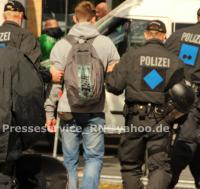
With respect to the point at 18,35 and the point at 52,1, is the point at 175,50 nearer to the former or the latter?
the point at 18,35

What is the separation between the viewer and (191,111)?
765 cm

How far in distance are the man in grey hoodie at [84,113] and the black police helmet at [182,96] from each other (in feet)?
2.22

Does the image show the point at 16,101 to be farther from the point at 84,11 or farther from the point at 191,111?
the point at 191,111

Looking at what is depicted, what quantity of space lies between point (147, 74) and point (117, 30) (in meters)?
3.76

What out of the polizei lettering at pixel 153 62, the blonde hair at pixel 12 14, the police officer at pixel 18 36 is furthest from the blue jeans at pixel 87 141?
the blonde hair at pixel 12 14

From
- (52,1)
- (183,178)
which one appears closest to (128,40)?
(183,178)

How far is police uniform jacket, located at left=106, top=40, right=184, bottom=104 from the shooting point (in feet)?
23.1

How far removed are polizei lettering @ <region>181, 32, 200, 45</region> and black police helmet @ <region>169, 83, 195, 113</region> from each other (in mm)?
975

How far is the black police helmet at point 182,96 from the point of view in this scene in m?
6.78

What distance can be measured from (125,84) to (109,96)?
11.3ft

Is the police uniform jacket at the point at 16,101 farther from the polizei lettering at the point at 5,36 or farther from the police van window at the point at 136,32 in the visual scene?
the police van window at the point at 136,32

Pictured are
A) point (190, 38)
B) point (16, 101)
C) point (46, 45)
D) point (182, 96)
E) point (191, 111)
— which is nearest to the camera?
point (16, 101)

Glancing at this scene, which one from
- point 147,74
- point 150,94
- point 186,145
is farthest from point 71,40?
point 186,145

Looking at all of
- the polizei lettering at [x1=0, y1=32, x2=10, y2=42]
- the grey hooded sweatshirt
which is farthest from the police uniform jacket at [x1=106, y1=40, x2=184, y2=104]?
the polizei lettering at [x1=0, y1=32, x2=10, y2=42]
